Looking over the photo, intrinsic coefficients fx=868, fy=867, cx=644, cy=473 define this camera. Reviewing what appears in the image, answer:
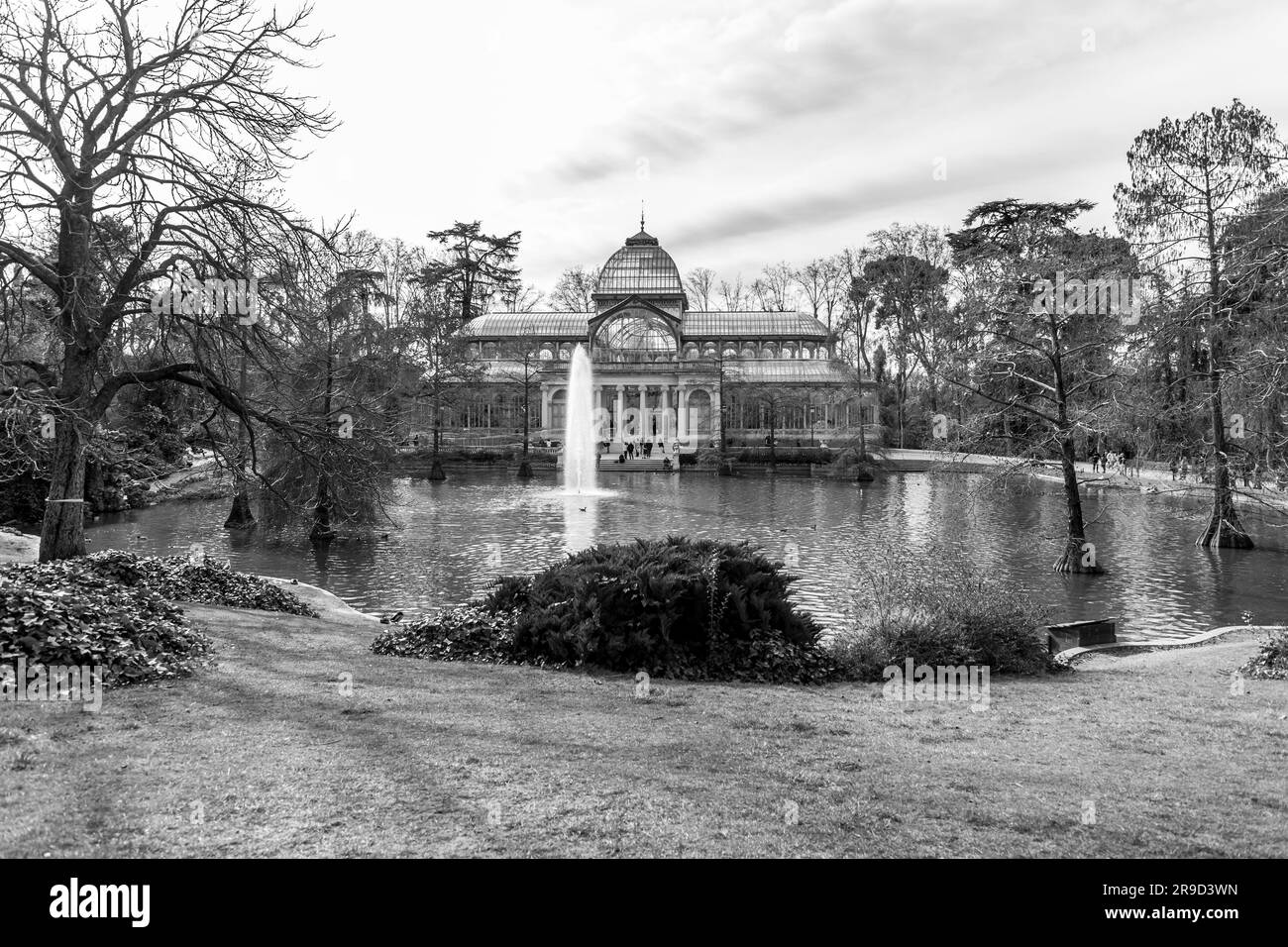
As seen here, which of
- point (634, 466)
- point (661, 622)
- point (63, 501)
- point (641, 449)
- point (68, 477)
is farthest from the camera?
point (641, 449)

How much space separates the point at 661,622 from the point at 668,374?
5722 cm

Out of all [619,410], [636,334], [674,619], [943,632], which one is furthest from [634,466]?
[674,619]

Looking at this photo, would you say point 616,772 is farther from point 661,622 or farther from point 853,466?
point 853,466

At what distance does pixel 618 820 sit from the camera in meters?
4.38

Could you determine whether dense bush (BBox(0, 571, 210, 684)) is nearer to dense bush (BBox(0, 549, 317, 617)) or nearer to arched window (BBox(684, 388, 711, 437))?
dense bush (BBox(0, 549, 317, 617))

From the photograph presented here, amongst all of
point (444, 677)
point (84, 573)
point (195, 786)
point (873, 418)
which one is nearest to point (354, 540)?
point (84, 573)

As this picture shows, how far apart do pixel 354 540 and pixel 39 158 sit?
45.3ft

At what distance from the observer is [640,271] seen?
75.0 m

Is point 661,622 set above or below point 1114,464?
below

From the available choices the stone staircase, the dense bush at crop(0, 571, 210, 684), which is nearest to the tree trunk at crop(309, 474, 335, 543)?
the dense bush at crop(0, 571, 210, 684)

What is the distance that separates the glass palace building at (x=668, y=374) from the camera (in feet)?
210

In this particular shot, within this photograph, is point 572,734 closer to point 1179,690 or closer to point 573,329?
point 1179,690

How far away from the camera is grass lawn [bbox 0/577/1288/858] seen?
4133 mm

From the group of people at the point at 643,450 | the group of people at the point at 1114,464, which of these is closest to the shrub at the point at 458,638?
the group of people at the point at 1114,464
